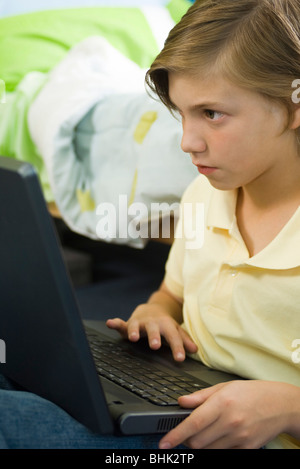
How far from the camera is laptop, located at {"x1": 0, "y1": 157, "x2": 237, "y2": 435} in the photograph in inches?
20.5

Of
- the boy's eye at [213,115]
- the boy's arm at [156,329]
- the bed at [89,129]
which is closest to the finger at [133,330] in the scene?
the boy's arm at [156,329]

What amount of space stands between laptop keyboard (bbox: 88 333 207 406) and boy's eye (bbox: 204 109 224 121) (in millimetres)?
290

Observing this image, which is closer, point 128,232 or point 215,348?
point 215,348

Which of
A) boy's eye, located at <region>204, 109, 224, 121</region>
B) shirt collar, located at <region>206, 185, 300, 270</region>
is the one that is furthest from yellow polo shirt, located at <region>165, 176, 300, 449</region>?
boy's eye, located at <region>204, 109, 224, 121</region>

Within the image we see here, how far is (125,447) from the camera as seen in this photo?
632mm

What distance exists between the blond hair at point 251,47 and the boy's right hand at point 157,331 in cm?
30

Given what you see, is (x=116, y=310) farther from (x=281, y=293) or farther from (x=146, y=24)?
(x=146, y=24)

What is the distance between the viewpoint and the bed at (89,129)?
4.25ft

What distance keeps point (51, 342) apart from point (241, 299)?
29 centimetres

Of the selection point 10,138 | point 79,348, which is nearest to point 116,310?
point 10,138

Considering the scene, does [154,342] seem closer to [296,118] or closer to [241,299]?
[241,299]

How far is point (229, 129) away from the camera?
75 cm

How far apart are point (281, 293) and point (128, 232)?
61 centimetres

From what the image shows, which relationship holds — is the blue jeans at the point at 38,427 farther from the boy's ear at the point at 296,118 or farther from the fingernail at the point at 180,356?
the boy's ear at the point at 296,118
